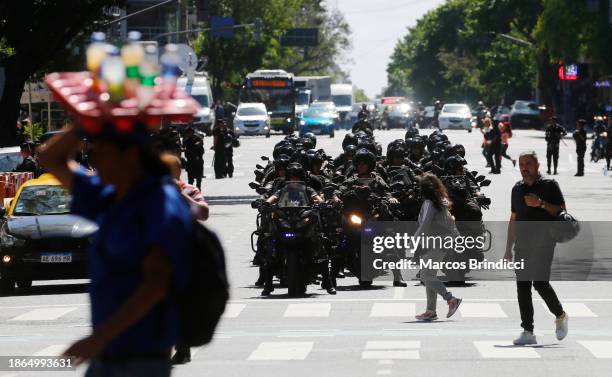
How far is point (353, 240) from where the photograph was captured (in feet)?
66.1

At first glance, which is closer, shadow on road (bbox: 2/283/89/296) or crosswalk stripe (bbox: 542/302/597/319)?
crosswalk stripe (bbox: 542/302/597/319)

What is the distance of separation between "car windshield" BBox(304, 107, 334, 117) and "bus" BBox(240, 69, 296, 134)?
4.74m

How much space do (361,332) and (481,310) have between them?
251cm

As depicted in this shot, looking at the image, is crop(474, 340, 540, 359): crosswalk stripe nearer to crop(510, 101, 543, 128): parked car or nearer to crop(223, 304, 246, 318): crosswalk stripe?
crop(223, 304, 246, 318): crosswalk stripe

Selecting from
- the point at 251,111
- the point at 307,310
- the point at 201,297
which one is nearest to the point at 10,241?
the point at 307,310

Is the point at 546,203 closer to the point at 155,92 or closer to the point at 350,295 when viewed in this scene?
the point at 350,295

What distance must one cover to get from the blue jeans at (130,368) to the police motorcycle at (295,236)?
1290 centimetres

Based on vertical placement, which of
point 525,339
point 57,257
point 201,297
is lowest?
point 57,257

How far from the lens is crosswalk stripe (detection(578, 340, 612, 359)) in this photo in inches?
542

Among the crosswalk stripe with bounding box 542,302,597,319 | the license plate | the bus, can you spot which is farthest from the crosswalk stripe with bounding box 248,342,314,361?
the bus

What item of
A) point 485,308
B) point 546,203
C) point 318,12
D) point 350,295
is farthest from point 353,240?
point 318,12

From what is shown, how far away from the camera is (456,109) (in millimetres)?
91062

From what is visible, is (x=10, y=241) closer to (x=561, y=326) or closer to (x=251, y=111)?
(x=561, y=326)

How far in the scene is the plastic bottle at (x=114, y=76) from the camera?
5.68 meters
